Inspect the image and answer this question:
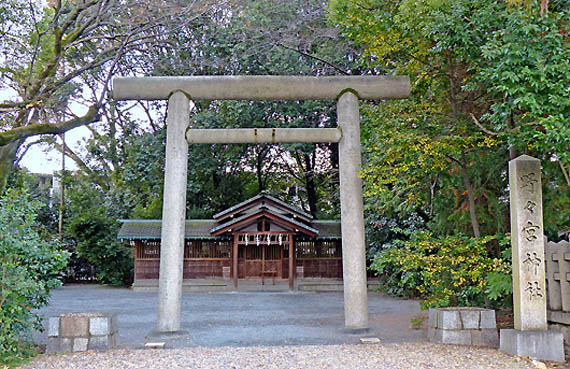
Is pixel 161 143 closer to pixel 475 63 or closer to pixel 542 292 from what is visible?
pixel 475 63

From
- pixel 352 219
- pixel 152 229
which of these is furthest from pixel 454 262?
pixel 152 229

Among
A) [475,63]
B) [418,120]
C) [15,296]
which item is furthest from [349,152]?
[15,296]

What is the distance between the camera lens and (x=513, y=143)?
647 centimetres

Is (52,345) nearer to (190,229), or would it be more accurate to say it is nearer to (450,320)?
(450,320)

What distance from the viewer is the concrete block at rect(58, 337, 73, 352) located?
6477 millimetres

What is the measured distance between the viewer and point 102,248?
20.0 m

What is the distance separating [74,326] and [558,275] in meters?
6.76

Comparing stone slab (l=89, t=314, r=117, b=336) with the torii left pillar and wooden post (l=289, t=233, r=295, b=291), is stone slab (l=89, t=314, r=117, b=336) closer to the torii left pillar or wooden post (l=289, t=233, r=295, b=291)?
the torii left pillar

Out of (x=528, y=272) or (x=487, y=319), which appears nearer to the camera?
(x=528, y=272)

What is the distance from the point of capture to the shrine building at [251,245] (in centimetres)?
1841

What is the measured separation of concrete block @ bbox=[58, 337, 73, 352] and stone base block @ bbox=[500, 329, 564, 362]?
19.6 feet

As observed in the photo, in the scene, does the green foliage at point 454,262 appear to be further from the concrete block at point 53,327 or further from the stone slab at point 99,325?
the concrete block at point 53,327

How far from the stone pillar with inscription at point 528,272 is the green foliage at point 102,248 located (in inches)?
676

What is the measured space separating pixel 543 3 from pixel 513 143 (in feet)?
6.09
